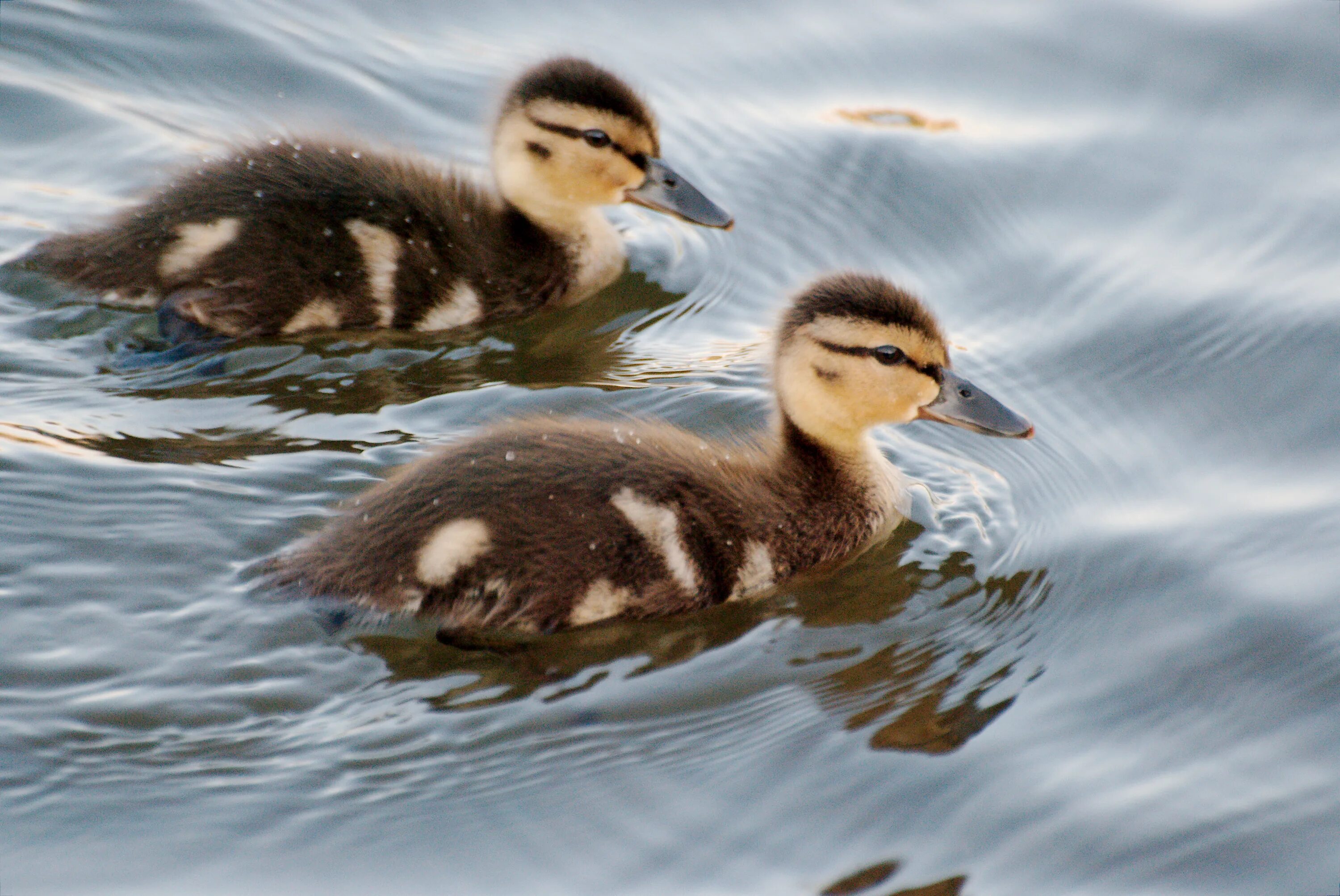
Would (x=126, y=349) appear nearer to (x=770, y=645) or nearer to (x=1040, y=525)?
(x=770, y=645)

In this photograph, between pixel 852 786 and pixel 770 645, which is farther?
pixel 770 645

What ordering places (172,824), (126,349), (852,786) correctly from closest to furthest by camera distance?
1. (172,824)
2. (852,786)
3. (126,349)

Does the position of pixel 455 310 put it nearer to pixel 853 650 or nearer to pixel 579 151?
pixel 579 151

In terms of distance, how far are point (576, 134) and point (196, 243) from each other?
1.07 m

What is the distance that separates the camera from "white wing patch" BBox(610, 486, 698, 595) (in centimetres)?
330

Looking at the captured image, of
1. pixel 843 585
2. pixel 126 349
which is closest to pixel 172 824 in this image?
pixel 843 585

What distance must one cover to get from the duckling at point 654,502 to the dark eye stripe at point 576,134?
1.17 meters

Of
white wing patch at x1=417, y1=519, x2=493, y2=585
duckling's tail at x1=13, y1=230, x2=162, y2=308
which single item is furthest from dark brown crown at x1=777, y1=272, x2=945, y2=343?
duckling's tail at x1=13, y1=230, x2=162, y2=308

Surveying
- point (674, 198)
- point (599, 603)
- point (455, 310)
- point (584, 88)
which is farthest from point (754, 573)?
point (584, 88)

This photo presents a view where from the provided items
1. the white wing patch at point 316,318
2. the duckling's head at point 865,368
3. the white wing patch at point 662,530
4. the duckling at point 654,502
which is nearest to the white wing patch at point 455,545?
the duckling at point 654,502

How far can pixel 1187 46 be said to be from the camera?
18.8 ft

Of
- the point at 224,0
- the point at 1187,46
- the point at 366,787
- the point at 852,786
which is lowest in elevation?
the point at 852,786

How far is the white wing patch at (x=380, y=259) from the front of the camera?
4.27m

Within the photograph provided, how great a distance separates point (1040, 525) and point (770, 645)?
83cm
